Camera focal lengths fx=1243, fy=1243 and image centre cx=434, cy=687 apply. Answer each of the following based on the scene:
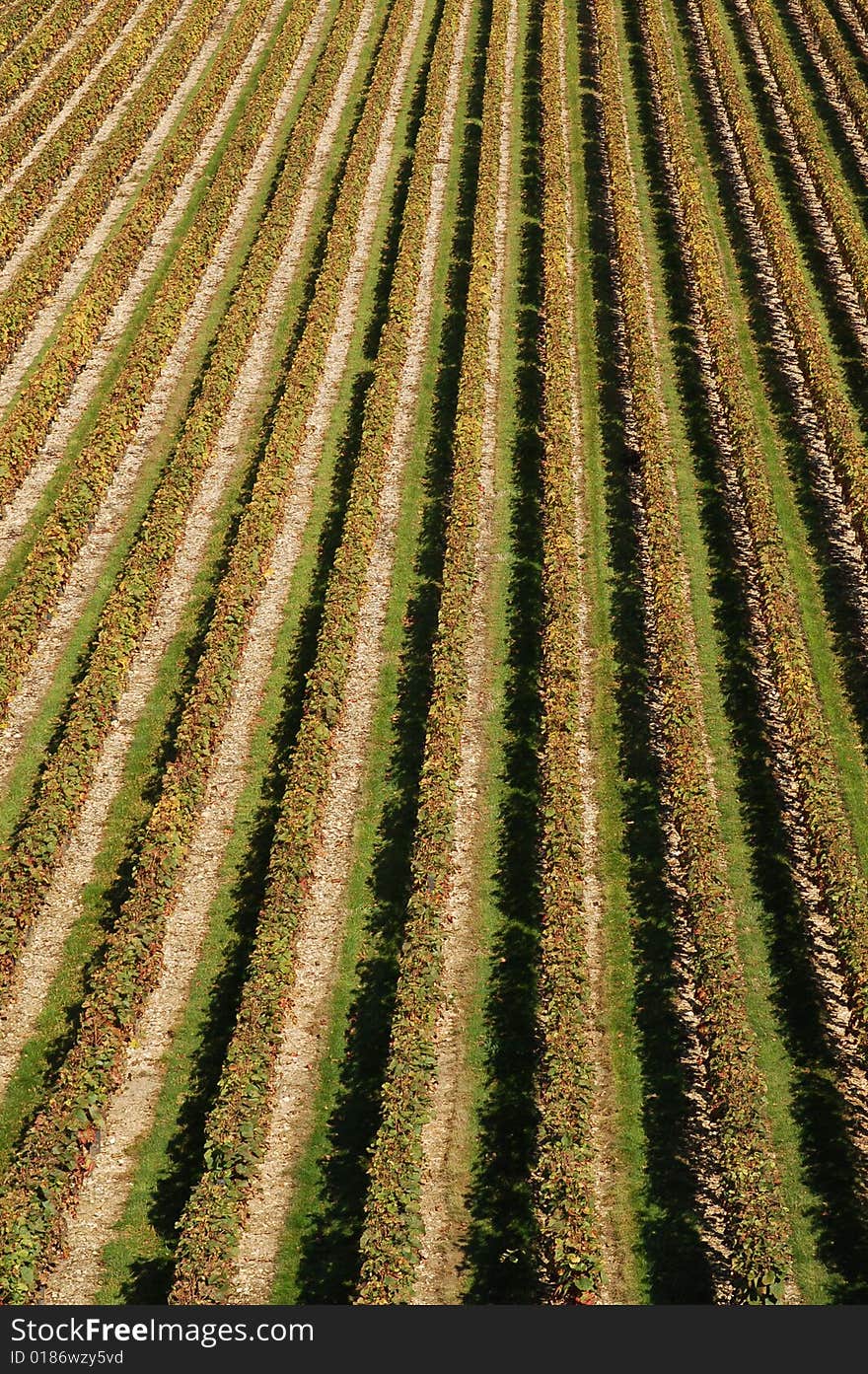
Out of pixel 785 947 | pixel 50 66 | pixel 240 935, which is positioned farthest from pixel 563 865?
pixel 50 66

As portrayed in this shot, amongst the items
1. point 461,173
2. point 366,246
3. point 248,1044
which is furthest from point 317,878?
point 461,173

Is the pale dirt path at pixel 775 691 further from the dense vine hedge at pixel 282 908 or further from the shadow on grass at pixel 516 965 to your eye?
the dense vine hedge at pixel 282 908

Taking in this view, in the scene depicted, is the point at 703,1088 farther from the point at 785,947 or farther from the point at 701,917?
the point at 785,947

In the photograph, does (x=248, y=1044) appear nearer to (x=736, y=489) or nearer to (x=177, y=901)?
(x=177, y=901)

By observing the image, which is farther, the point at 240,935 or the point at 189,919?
the point at 189,919

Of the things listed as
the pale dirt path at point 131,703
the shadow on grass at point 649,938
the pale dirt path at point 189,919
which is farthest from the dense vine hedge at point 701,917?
the pale dirt path at point 131,703

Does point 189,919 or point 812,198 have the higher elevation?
point 812,198
